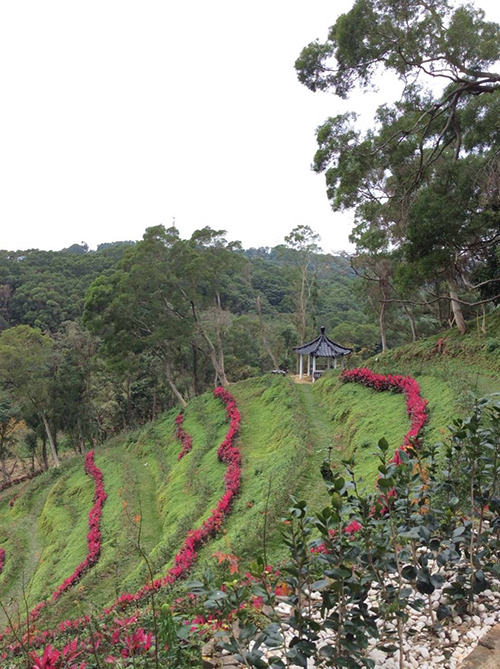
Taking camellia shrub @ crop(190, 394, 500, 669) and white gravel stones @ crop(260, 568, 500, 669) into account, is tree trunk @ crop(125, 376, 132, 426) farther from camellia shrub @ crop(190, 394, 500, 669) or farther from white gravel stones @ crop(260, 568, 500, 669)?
white gravel stones @ crop(260, 568, 500, 669)

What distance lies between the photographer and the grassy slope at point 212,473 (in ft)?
28.4

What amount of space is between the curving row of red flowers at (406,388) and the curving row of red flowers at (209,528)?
139 inches

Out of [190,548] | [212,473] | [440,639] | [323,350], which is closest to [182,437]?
[212,473]

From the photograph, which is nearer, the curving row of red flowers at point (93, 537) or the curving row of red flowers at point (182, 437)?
the curving row of red flowers at point (93, 537)

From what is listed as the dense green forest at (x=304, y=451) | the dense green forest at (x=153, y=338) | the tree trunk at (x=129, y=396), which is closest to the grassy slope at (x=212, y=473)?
the dense green forest at (x=304, y=451)

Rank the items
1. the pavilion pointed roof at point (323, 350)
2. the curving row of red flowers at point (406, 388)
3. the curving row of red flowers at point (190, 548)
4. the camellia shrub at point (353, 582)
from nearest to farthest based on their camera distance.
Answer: the camellia shrub at point (353, 582), the curving row of red flowers at point (190, 548), the curving row of red flowers at point (406, 388), the pavilion pointed roof at point (323, 350)

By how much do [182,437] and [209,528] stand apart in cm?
990

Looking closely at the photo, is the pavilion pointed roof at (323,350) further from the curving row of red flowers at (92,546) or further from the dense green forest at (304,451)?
the curving row of red flowers at (92,546)

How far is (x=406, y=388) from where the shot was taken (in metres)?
11.7

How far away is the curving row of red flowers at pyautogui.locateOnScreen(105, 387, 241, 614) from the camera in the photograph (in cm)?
646

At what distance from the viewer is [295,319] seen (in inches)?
1329

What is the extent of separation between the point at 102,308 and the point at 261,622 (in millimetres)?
19782

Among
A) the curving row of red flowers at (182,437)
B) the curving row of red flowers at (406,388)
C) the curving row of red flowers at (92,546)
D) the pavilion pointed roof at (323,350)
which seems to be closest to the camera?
the curving row of red flowers at (406,388)

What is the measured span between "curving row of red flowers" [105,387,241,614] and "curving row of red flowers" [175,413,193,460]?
1.98m
